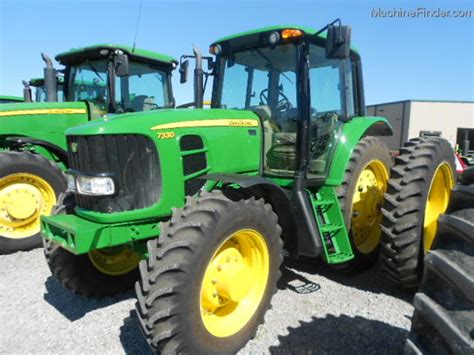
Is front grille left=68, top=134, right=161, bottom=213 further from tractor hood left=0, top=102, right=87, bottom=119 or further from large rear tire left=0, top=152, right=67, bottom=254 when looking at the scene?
tractor hood left=0, top=102, right=87, bottom=119

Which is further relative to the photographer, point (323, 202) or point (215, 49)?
point (215, 49)

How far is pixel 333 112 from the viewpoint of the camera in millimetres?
3977

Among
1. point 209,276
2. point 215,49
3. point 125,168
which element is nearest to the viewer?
point 209,276

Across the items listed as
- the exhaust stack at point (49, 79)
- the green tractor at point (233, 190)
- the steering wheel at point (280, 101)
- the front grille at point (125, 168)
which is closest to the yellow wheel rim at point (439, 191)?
the green tractor at point (233, 190)

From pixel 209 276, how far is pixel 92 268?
4.52 feet

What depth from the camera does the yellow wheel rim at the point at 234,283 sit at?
2798 millimetres

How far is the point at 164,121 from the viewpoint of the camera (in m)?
3.06

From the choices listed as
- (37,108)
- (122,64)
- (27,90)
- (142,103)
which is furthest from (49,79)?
(27,90)

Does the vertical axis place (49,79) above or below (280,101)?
above

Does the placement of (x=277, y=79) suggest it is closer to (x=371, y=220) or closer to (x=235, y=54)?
(x=235, y=54)

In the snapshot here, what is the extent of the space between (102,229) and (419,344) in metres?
2.05

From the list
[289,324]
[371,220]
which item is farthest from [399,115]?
[289,324]

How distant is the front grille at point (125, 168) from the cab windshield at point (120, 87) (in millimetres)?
3234

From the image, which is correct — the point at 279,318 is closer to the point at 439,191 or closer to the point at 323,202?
the point at 323,202
